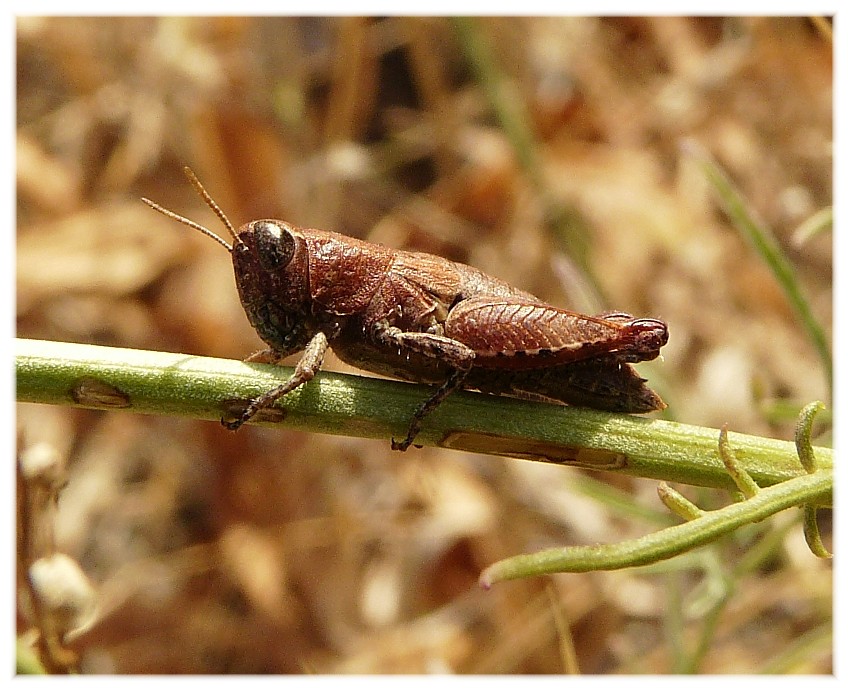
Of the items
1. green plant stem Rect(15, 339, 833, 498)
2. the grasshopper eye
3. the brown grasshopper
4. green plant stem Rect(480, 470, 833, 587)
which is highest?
the grasshopper eye

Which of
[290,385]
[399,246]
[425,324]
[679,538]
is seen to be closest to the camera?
[679,538]

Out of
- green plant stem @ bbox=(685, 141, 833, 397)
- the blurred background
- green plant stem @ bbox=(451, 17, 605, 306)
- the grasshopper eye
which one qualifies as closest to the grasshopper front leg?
the grasshopper eye

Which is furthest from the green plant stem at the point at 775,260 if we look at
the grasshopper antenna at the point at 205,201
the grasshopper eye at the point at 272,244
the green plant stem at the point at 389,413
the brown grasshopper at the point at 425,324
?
the grasshopper antenna at the point at 205,201

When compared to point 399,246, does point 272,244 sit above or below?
below

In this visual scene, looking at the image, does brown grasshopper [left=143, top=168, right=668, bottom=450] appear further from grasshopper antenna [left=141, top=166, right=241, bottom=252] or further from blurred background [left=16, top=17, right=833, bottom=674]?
blurred background [left=16, top=17, right=833, bottom=674]

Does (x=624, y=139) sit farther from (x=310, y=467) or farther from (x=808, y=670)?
(x=808, y=670)

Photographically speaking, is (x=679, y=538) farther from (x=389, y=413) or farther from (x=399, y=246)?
(x=399, y=246)

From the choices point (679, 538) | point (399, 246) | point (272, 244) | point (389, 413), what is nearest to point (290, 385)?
point (389, 413)
